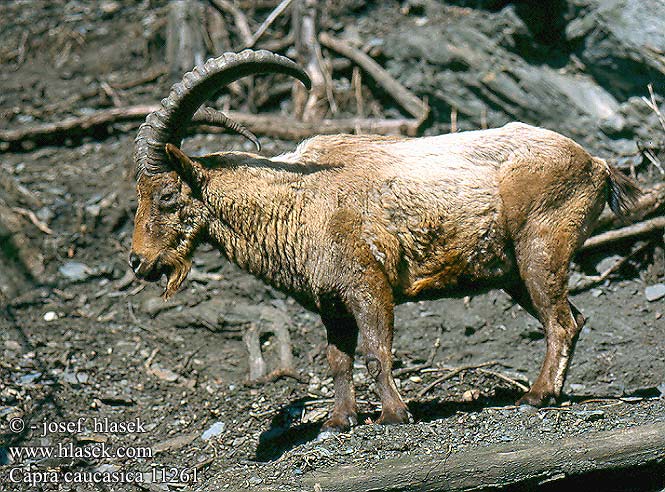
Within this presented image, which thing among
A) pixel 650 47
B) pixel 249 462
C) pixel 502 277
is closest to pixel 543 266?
pixel 502 277

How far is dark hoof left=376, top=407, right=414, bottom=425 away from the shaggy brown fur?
2 cm

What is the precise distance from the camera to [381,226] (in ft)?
22.2

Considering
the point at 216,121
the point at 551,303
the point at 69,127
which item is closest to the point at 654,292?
the point at 551,303

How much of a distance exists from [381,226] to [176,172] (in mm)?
1641

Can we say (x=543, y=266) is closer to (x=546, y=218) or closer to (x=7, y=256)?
(x=546, y=218)

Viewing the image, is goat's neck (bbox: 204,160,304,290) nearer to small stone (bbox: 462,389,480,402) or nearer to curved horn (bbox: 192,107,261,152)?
curved horn (bbox: 192,107,261,152)

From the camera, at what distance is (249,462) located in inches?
287

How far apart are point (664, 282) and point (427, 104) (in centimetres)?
470

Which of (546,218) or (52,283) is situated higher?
(546,218)

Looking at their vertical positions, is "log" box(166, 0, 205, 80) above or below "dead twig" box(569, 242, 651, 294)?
above

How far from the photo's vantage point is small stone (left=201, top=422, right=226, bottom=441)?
7.91 m

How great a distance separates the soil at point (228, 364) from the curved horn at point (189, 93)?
2488 mm

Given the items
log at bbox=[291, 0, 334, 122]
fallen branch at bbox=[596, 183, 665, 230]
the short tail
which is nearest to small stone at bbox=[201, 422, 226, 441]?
the short tail

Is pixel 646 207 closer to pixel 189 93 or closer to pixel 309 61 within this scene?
pixel 189 93
